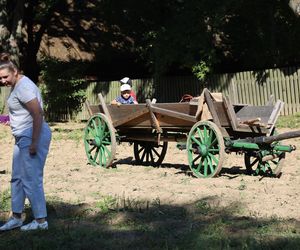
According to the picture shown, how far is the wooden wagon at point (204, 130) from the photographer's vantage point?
9.37 m

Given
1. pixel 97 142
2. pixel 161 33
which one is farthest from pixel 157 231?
pixel 161 33

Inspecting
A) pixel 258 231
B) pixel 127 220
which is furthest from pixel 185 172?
pixel 258 231

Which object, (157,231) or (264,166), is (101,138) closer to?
(264,166)

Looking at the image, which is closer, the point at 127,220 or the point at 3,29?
the point at 127,220

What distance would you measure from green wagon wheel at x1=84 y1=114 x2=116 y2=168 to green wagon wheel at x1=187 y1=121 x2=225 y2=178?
1.82m

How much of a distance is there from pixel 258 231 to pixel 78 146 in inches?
388

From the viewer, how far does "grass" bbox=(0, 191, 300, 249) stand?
17.8 feet

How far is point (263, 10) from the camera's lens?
23.9 meters

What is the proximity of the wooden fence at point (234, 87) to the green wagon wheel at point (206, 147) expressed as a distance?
11452 mm

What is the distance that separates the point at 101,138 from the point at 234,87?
454 inches

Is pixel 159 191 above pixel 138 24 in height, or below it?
below

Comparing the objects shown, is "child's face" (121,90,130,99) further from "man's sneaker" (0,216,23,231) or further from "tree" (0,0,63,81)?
"tree" (0,0,63,81)

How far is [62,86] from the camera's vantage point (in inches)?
1013

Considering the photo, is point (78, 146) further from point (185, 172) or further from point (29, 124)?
point (29, 124)
